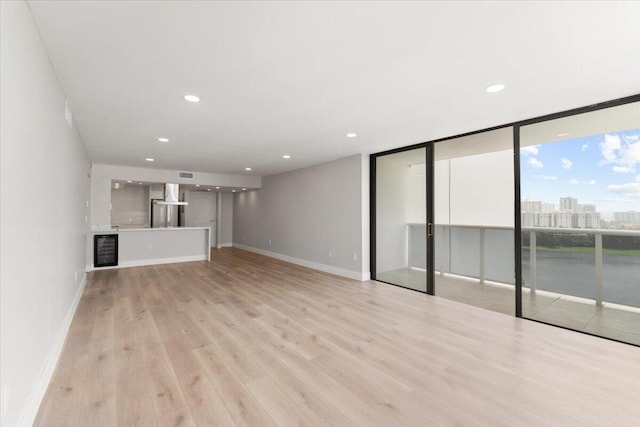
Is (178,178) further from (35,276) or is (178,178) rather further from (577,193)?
(577,193)

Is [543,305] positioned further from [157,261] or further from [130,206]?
[130,206]

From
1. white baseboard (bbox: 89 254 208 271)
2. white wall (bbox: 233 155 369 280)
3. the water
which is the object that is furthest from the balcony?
white baseboard (bbox: 89 254 208 271)

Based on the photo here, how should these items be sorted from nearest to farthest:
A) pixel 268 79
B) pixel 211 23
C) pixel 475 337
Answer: pixel 211 23 < pixel 268 79 < pixel 475 337

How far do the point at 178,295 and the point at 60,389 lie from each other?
234 centimetres

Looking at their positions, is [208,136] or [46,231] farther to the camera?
[208,136]

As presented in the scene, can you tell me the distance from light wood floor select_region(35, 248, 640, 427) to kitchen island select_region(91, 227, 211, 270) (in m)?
2.90

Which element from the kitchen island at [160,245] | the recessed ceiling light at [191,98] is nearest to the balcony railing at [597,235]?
the recessed ceiling light at [191,98]

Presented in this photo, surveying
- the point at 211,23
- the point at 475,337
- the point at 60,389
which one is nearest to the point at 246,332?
the point at 60,389

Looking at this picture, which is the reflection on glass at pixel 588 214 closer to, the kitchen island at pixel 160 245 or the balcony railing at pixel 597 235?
the balcony railing at pixel 597 235

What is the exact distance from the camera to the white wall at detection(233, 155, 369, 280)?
5.40 metres

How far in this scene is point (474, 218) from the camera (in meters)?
5.66

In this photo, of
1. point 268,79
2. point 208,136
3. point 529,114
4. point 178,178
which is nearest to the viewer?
point 268,79

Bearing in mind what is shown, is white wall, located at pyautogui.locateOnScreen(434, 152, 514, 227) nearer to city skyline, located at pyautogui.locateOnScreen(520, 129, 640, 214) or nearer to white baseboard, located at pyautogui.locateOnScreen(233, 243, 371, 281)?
city skyline, located at pyautogui.locateOnScreen(520, 129, 640, 214)

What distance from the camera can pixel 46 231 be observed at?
209 cm
